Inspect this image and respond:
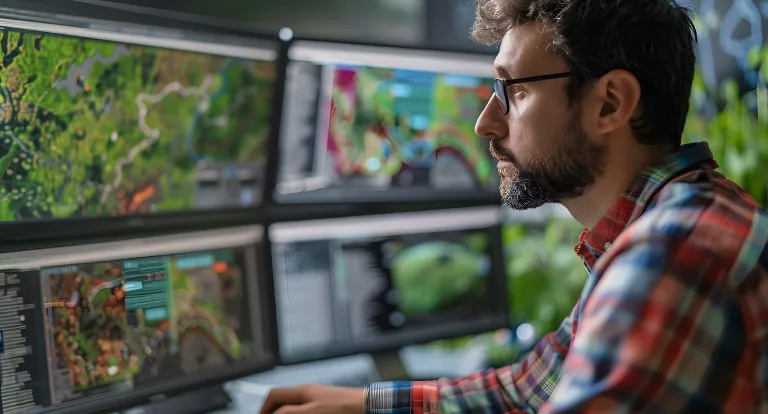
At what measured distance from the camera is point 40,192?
1.25 m

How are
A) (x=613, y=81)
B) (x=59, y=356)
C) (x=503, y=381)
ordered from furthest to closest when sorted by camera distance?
(x=503, y=381)
(x=59, y=356)
(x=613, y=81)

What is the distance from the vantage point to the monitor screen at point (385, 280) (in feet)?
5.66

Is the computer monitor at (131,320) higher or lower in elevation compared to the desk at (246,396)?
higher

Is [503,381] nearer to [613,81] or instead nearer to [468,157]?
[613,81]

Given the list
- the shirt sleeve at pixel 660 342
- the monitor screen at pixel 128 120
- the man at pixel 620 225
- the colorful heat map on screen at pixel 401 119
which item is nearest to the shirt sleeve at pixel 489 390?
the man at pixel 620 225

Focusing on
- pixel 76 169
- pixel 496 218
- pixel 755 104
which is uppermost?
pixel 755 104

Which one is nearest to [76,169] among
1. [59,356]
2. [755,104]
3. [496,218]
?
[59,356]

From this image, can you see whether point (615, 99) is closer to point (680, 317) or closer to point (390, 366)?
point (680, 317)

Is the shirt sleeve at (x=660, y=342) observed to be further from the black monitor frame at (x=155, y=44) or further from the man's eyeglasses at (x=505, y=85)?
the black monitor frame at (x=155, y=44)

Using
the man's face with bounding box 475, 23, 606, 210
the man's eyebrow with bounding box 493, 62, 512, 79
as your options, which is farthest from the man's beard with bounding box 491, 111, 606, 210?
the man's eyebrow with bounding box 493, 62, 512, 79

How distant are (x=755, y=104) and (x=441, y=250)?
1471 millimetres

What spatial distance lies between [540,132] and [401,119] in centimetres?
77

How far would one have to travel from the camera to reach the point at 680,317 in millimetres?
801

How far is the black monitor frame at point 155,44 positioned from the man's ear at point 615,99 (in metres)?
0.76
